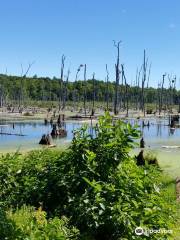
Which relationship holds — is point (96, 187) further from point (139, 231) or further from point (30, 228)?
point (30, 228)

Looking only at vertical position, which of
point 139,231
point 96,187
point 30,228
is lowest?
point 139,231

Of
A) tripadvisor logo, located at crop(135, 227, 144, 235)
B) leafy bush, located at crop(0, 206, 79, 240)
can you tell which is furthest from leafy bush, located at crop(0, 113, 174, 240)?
leafy bush, located at crop(0, 206, 79, 240)

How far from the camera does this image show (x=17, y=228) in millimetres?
6113

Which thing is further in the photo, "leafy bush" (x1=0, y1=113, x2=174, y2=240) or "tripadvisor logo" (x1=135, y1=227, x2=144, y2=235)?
"leafy bush" (x1=0, y1=113, x2=174, y2=240)

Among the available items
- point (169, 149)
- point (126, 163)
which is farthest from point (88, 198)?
point (169, 149)

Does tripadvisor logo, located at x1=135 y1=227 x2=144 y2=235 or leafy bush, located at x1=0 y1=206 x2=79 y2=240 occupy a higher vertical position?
leafy bush, located at x1=0 y1=206 x2=79 y2=240

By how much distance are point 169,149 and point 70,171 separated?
70.8 ft

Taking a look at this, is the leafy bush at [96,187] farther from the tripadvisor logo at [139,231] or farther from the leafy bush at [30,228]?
the leafy bush at [30,228]

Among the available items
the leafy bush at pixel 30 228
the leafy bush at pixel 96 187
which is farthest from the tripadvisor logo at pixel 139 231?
the leafy bush at pixel 30 228

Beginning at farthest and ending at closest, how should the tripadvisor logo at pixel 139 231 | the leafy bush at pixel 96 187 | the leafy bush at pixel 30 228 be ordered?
the leafy bush at pixel 96 187, the tripadvisor logo at pixel 139 231, the leafy bush at pixel 30 228

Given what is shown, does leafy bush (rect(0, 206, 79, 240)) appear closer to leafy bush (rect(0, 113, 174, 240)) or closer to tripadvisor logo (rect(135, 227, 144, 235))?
leafy bush (rect(0, 113, 174, 240))

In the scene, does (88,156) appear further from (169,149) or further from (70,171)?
(169,149)

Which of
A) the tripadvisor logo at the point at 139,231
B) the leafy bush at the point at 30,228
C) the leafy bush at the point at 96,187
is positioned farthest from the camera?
the leafy bush at the point at 96,187

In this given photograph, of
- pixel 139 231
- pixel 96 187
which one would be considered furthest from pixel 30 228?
pixel 139 231
